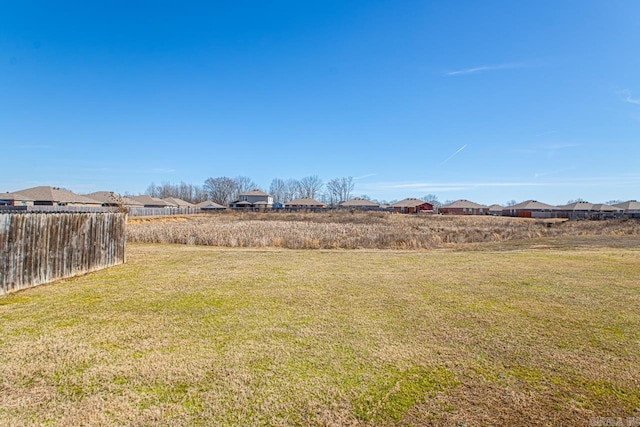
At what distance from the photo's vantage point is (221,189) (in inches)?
4614

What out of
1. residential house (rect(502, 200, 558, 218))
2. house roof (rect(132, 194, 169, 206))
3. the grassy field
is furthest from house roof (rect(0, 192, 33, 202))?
residential house (rect(502, 200, 558, 218))

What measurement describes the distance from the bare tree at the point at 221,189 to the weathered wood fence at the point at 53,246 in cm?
10959

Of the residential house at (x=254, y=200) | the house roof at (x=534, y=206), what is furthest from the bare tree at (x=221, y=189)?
the house roof at (x=534, y=206)

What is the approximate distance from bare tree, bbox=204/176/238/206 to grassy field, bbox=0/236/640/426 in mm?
112272

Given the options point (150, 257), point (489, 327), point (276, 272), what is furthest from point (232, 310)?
point (150, 257)

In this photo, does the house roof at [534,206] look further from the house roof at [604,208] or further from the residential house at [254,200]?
the residential house at [254,200]

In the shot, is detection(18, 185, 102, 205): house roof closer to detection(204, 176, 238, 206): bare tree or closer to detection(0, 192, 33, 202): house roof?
detection(0, 192, 33, 202): house roof

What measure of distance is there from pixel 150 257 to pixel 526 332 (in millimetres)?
11473

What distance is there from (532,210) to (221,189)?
92.9 meters

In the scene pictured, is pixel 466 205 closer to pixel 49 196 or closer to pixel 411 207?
pixel 411 207

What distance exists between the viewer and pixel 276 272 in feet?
30.4

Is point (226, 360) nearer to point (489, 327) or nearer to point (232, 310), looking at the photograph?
point (232, 310)

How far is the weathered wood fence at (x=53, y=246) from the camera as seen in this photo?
278 inches

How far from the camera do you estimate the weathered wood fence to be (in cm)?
707
